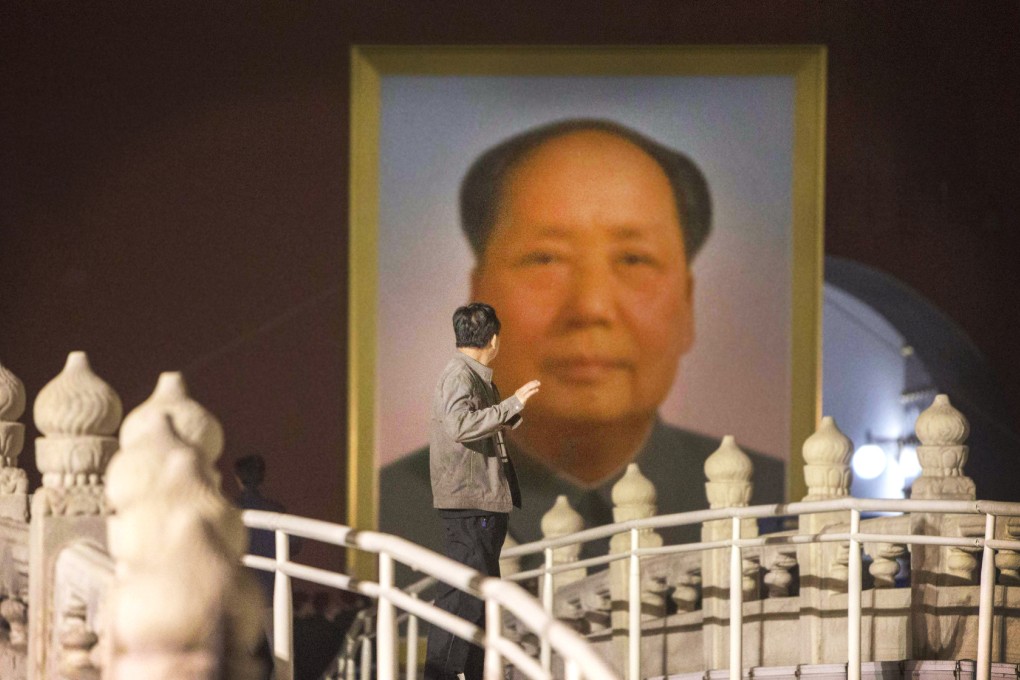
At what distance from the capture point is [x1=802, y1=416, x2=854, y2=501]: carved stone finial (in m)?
6.27

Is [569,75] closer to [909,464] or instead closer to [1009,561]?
[909,464]

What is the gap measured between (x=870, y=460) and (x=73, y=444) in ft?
18.4

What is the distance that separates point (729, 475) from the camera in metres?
6.59

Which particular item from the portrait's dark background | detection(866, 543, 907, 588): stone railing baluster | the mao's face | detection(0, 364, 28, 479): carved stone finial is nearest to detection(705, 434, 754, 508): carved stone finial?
detection(866, 543, 907, 588): stone railing baluster

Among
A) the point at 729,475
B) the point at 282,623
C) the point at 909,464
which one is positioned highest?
the point at 909,464

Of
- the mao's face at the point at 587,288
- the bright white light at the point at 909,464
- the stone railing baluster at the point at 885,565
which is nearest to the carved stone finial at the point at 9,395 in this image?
the mao's face at the point at 587,288

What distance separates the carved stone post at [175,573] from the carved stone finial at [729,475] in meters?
4.26

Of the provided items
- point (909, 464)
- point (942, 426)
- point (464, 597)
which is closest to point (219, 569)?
point (464, 597)

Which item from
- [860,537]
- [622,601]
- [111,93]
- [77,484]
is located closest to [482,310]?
[77,484]

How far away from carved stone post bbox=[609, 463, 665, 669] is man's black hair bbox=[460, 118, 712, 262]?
1.94 m

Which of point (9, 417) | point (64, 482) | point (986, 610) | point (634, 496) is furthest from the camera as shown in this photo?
point (634, 496)

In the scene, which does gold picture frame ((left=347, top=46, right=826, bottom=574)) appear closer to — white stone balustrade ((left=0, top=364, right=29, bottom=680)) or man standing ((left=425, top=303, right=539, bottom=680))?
white stone balustrade ((left=0, top=364, right=29, bottom=680))

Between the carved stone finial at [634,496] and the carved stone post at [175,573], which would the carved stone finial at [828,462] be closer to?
the carved stone finial at [634,496]

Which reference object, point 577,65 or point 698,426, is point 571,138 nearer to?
point 577,65
